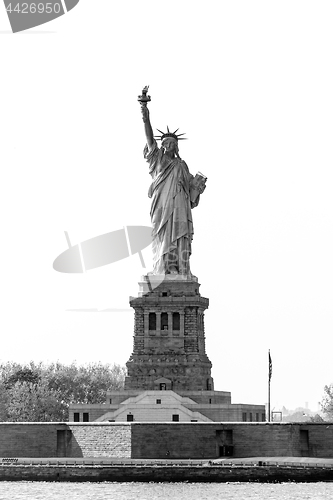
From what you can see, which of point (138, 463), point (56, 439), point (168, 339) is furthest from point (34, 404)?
point (138, 463)

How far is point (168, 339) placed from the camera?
3204 inches

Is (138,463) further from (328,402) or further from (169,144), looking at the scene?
(328,402)

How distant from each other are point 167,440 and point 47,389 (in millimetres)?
35019

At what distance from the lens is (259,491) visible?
201 ft

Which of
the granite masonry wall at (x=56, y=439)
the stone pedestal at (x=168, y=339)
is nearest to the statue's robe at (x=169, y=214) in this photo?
the stone pedestal at (x=168, y=339)

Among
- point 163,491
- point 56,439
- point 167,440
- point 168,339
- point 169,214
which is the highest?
point 169,214

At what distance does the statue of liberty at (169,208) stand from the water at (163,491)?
21.5 meters

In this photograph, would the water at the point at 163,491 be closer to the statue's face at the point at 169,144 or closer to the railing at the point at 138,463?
the railing at the point at 138,463

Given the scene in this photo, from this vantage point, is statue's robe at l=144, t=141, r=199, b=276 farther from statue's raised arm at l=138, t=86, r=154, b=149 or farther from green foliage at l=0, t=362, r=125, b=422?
green foliage at l=0, t=362, r=125, b=422

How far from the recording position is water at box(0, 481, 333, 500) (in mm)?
59875

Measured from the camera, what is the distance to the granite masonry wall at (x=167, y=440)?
70.9 metres

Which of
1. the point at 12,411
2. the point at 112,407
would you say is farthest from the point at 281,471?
the point at 12,411

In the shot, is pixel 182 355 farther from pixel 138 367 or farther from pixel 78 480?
pixel 78 480

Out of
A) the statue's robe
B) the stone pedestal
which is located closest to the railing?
the stone pedestal
